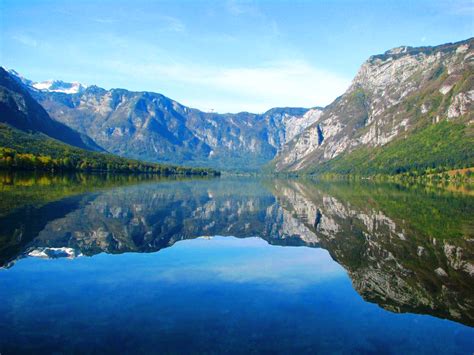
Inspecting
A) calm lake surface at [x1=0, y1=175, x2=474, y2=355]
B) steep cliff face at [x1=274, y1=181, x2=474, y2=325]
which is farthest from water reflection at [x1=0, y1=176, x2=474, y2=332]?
calm lake surface at [x1=0, y1=175, x2=474, y2=355]

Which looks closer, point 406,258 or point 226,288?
point 226,288

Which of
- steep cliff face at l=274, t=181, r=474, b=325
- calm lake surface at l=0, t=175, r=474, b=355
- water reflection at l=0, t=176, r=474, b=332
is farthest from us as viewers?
water reflection at l=0, t=176, r=474, b=332

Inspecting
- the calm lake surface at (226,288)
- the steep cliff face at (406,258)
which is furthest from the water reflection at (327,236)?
the calm lake surface at (226,288)

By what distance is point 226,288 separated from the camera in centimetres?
2227

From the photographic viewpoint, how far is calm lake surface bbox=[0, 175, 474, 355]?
49.9 ft

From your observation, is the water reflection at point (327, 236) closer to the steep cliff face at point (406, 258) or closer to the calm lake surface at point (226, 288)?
the steep cliff face at point (406, 258)

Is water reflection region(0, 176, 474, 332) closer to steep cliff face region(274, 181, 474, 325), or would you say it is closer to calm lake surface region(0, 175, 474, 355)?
steep cliff face region(274, 181, 474, 325)

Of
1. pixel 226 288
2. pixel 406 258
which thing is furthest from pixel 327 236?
pixel 226 288

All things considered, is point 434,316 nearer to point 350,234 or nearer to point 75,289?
point 75,289

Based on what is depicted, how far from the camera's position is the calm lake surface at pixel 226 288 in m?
15.2

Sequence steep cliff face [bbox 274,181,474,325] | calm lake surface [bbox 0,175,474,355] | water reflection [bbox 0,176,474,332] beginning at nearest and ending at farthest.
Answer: calm lake surface [bbox 0,175,474,355], steep cliff face [bbox 274,181,474,325], water reflection [bbox 0,176,474,332]

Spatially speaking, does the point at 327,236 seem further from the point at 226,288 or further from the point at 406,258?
the point at 226,288

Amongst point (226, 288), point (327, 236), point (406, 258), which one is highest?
point (226, 288)

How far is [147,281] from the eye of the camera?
2292cm
